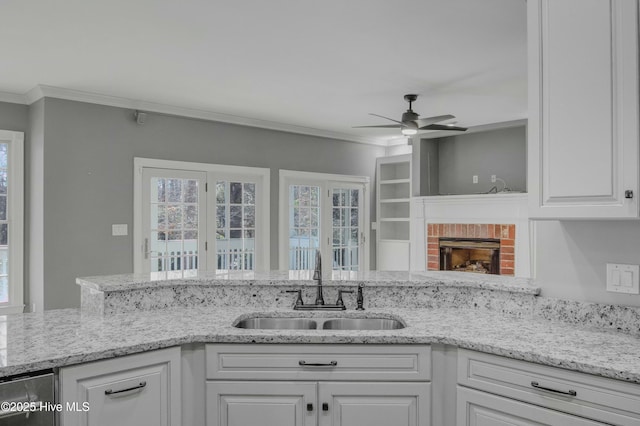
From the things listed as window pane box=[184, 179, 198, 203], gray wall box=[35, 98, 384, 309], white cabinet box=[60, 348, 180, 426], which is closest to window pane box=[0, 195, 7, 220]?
gray wall box=[35, 98, 384, 309]

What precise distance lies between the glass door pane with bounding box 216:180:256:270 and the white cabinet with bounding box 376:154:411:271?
228 cm

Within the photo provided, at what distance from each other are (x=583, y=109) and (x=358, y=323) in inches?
56.6

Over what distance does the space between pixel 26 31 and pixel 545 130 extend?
325cm

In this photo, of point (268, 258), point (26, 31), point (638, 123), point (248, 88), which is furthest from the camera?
point (268, 258)

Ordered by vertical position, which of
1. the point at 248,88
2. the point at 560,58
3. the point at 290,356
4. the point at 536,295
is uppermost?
the point at 248,88

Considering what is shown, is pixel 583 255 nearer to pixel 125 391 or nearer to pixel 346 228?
pixel 125 391

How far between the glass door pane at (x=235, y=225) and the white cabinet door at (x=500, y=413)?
4320mm

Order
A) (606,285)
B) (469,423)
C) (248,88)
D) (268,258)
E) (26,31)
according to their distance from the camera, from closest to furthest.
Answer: (469,423) → (606,285) → (26,31) → (248,88) → (268,258)

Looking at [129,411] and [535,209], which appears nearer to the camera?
[129,411]

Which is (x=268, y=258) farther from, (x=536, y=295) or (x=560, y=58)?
(x=560, y=58)

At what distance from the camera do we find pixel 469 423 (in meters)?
1.96

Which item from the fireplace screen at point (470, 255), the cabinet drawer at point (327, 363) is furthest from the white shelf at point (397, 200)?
the cabinet drawer at point (327, 363)

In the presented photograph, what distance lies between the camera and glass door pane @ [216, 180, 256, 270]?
5.93 meters

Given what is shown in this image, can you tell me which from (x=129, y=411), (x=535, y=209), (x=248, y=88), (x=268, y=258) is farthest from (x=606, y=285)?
(x=268, y=258)
